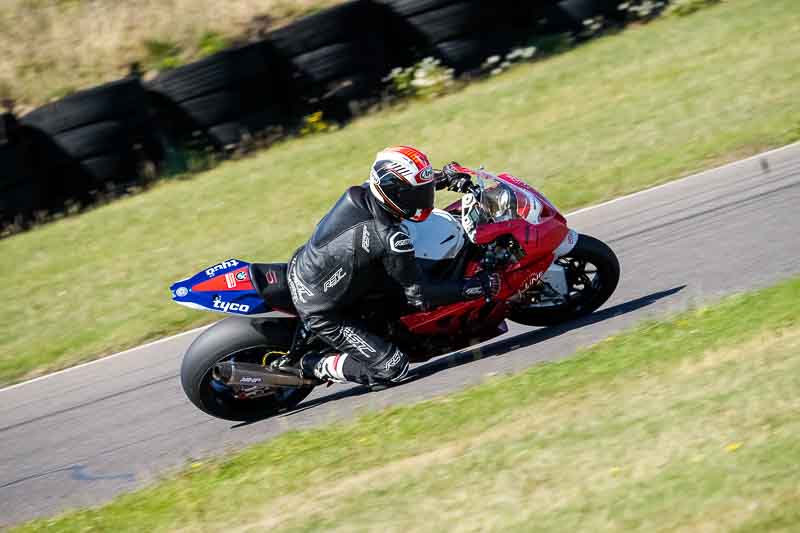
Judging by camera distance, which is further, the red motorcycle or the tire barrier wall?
the tire barrier wall

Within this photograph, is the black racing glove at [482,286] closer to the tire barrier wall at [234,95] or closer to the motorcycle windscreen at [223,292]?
the motorcycle windscreen at [223,292]

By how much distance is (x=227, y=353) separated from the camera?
648 cm

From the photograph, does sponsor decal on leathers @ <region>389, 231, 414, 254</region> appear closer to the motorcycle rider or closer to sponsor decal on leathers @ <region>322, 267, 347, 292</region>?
the motorcycle rider

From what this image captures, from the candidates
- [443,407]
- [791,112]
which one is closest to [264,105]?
[791,112]

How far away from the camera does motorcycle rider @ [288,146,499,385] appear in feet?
20.5

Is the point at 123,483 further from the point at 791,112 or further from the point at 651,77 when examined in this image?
the point at 651,77

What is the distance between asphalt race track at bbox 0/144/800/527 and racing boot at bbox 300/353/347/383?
24 cm

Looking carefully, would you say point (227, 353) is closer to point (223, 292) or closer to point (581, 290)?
point (223, 292)

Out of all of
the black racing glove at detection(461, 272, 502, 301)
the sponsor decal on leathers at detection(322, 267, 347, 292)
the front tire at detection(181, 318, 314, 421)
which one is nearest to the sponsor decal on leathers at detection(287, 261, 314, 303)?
the sponsor decal on leathers at detection(322, 267, 347, 292)

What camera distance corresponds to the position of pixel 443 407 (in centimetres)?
595

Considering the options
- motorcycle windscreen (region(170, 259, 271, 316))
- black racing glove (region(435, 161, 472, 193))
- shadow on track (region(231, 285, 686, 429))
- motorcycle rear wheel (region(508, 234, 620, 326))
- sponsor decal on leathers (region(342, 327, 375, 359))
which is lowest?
shadow on track (region(231, 285, 686, 429))

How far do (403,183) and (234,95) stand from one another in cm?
821

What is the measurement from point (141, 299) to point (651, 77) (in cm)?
742

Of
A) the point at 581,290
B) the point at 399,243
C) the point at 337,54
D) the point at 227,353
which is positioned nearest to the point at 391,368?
the point at 399,243
